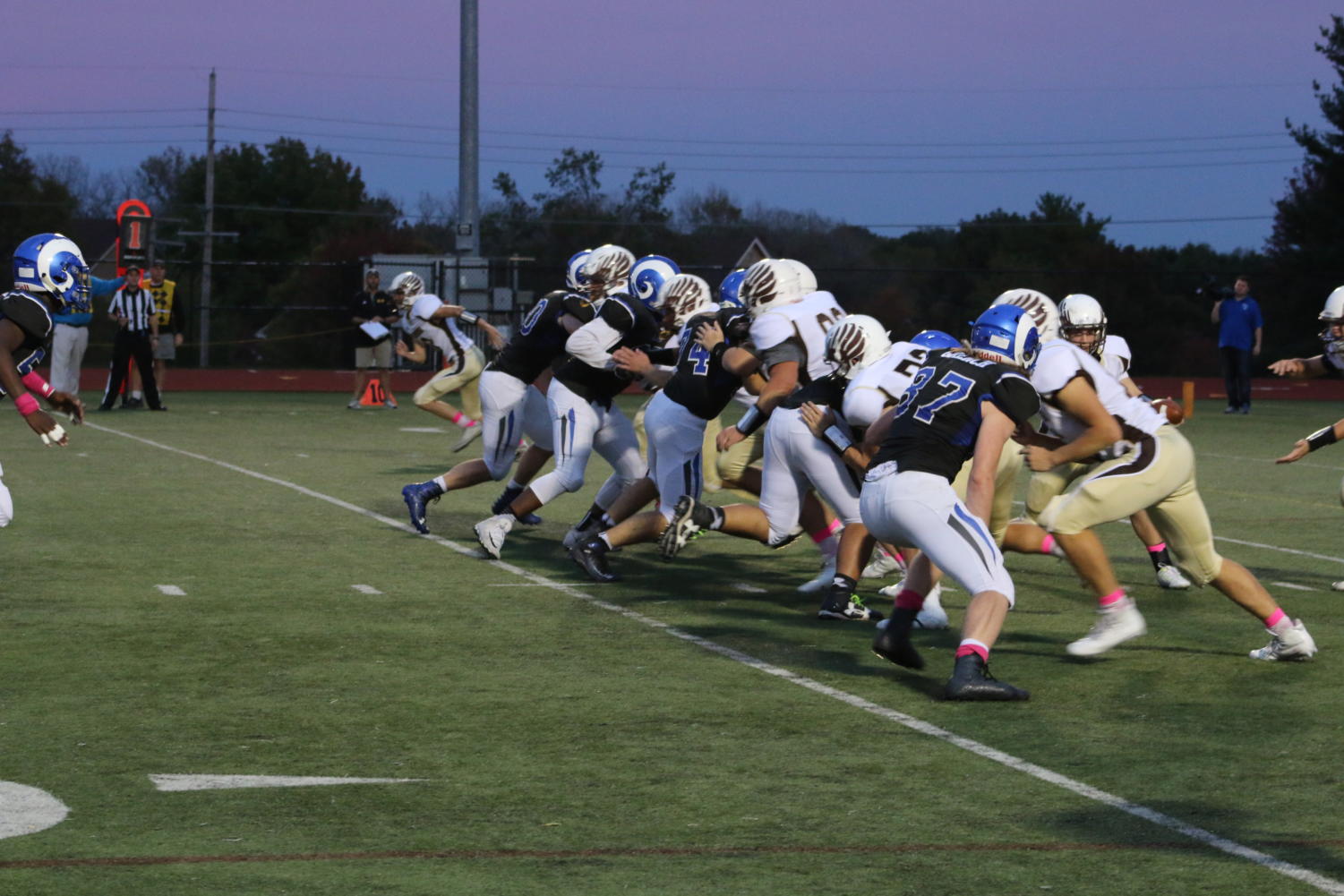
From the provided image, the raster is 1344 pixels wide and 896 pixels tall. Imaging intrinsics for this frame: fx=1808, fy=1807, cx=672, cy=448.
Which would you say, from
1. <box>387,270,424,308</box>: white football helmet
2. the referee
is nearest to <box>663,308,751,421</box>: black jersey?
<box>387,270,424,308</box>: white football helmet

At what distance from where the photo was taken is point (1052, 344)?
7570 mm

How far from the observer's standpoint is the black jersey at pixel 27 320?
934cm

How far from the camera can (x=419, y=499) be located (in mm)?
11867

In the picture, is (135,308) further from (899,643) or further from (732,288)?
(899,643)

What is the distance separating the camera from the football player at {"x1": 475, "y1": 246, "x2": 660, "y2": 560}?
10.5 m

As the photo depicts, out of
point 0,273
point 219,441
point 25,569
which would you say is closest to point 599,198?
point 0,273

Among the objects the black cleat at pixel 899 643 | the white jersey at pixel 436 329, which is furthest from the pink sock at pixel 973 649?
the white jersey at pixel 436 329

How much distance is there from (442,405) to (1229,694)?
11.2 metres

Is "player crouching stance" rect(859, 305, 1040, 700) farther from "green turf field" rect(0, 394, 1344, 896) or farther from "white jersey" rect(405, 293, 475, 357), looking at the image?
"white jersey" rect(405, 293, 475, 357)

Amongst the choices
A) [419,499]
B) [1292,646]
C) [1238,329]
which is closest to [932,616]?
[1292,646]

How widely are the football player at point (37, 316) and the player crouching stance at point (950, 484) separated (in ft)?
15.0

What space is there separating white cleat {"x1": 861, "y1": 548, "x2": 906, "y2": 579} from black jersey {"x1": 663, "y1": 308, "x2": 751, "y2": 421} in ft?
4.72

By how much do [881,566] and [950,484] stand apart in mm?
3463

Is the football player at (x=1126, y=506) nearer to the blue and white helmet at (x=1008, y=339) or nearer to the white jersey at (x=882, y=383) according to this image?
the blue and white helmet at (x=1008, y=339)
